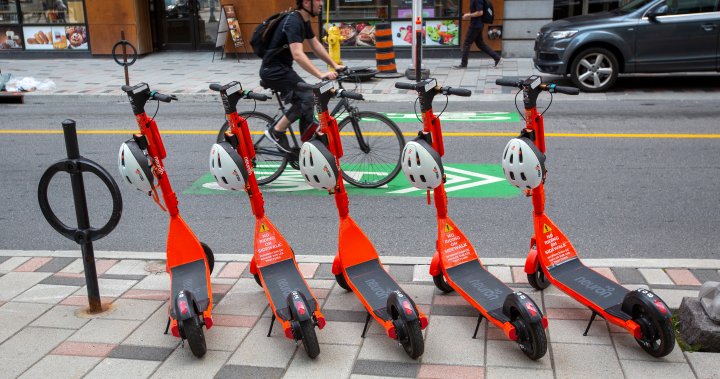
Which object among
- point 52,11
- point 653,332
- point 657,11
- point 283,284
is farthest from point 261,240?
point 52,11

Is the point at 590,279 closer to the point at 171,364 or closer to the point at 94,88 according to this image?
the point at 171,364

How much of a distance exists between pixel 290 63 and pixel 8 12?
1535 cm

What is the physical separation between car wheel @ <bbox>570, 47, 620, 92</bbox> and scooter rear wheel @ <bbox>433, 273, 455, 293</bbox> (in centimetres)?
912

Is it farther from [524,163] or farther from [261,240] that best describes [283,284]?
[524,163]

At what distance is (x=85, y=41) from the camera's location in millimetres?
19125

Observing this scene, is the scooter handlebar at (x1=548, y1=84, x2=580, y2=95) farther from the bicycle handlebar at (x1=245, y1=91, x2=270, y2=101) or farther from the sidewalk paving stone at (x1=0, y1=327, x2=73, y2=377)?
the sidewalk paving stone at (x1=0, y1=327, x2=73, y2=377)

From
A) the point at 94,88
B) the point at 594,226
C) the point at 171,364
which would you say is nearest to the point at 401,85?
the point at 171,364

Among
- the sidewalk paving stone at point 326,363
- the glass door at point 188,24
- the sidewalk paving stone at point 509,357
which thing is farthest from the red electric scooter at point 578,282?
the glass door at point 188,24

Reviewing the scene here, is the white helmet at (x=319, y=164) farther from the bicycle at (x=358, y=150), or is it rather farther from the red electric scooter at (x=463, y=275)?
the bicycle at (x=358, y=150)

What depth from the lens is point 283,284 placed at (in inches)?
170

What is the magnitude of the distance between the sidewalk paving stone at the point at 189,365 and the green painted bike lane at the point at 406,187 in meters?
3.32

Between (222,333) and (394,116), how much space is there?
726 cm

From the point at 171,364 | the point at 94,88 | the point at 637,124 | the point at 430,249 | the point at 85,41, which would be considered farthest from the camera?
the point at 85,41

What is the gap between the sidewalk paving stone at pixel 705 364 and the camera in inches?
139
